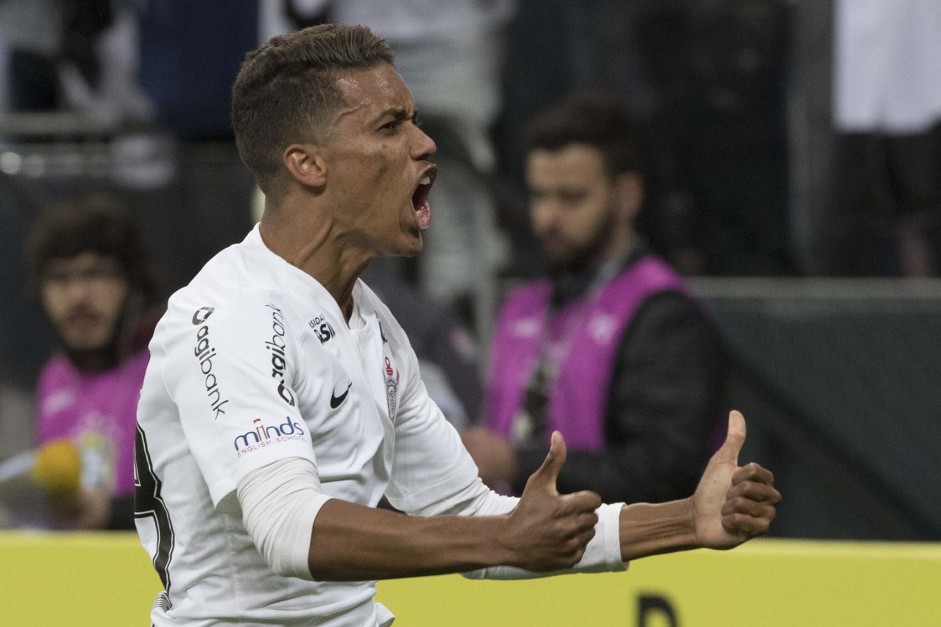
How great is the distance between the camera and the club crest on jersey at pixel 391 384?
3.11m

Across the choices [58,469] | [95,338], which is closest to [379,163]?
[58,469]

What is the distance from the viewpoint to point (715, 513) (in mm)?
2961

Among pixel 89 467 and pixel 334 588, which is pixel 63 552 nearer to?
pixel 89 467

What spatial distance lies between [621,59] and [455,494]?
3.73 metres

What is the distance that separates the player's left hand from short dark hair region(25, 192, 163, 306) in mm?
3194

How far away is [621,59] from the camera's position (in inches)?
264

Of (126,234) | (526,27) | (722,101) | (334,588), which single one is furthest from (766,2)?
(334,588)

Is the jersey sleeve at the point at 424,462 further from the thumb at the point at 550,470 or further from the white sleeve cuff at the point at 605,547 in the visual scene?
the thumb at the point at 550,470

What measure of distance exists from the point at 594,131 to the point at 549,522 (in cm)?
276

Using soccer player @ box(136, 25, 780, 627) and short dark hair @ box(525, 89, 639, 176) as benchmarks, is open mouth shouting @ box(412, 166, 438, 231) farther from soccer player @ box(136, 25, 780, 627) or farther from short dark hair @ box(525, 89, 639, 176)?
short dark hair @ box(525, 89, 639, 176)

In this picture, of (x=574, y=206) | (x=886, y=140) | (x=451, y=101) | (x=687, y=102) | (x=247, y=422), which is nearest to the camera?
(x=247, y=422)

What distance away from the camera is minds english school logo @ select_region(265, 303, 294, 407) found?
2.74m

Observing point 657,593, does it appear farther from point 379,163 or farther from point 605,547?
point 379,163

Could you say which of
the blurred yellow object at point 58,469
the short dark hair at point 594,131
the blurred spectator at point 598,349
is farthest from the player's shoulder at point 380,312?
the blurred yellow object at point 58,469
